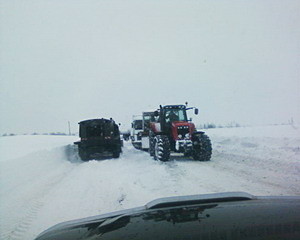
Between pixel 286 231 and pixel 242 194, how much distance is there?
0.89 metres

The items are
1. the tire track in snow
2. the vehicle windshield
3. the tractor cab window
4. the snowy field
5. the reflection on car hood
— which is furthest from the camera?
the vehicle windshield

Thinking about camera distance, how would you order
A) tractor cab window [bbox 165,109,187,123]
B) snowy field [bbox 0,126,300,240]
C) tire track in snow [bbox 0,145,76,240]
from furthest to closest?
tractor cab window [bbox 165,109,187,123] → snowy field [bbox 0,126,300,240] → tire track in snow [bbox 0,145,76,240]

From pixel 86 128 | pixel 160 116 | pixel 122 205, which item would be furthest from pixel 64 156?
pixel 122 205

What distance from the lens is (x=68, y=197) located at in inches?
195

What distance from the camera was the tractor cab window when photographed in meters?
11.1

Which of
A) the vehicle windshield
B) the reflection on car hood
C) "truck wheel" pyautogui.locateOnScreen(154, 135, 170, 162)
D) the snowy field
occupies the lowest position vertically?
the snowy field

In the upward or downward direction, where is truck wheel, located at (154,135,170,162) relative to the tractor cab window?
downward

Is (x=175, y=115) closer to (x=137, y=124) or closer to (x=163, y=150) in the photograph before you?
(x=163, y=150)

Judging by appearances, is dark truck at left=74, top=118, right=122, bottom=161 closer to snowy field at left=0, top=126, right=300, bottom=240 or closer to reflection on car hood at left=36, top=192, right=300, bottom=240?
Answer: snowy field at left=0, top=126, right=300, bottom=240

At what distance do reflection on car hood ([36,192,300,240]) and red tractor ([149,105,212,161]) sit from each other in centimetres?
761

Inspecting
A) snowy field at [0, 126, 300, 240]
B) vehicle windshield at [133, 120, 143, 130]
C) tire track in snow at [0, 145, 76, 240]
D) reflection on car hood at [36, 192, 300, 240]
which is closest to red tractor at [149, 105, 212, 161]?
snowy field at [0, 126, 300, 240]

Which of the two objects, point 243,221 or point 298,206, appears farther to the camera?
point 298,206

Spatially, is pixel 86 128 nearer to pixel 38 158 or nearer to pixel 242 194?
pixel 38 158

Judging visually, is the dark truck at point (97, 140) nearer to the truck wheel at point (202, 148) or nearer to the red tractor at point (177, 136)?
the red tractor at point (177, 136)
